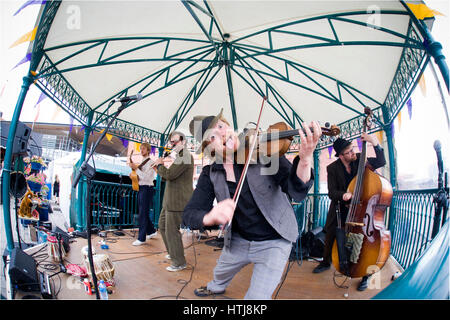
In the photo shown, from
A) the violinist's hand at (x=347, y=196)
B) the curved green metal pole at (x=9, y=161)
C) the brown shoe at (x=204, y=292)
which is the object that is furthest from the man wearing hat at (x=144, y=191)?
the violinist's hand at (x=347, y=196)

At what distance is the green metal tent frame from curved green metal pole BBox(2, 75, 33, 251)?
0.04 feet

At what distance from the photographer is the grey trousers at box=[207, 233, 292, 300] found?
54.7 inches

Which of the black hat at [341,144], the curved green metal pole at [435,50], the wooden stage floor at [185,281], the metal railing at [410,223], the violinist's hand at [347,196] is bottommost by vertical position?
the wooden stage floor at [185,281]

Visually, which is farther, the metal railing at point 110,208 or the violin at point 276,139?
the metal railing at point 110,208

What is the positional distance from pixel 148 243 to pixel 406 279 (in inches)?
172

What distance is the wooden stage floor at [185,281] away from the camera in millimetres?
2229

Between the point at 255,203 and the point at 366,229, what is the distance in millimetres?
1456

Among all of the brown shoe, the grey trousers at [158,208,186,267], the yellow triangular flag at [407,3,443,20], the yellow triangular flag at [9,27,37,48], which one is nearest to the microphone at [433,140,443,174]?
the yellow triangular flag at [407,3,443,20]

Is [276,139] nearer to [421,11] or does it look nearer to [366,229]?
[366,229]

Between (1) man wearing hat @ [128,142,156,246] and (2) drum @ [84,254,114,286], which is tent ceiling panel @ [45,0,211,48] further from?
(2) drum @ [84,254,114,286]

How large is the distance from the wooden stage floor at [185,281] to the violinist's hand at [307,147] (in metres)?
1.63

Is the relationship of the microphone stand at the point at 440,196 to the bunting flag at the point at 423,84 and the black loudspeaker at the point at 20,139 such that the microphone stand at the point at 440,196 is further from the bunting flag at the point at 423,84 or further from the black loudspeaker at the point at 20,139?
the black loudspeaker at the point at 20,139

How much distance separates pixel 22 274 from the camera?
196 centimetres

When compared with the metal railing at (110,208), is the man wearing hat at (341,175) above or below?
above
